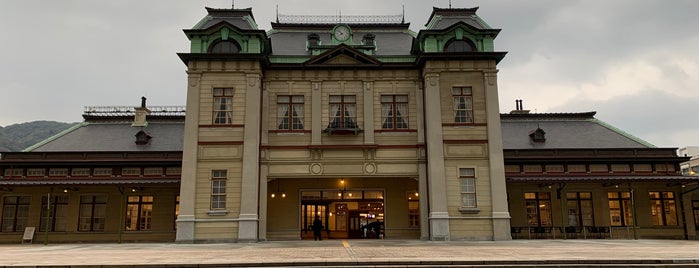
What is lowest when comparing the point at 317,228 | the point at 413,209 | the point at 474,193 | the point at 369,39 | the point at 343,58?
the point at 317,228

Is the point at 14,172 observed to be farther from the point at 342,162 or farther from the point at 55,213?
the point at 342,162

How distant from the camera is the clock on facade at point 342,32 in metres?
28.9

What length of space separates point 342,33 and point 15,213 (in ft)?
72.0

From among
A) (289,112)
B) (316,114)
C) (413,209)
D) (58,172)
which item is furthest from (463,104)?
(58,172)

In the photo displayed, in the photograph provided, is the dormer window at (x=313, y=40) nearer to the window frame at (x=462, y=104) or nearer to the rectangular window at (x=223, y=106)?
the rectangular window at (x=223, y=106)

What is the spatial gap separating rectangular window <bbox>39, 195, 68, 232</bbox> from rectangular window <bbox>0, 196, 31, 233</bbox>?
1013mm

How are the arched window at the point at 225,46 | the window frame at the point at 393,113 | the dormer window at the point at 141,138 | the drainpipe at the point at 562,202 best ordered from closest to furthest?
the arched window at the point at 225,46 < the window frame at the point at 393,113 < the drainpipe at the point at 562,202 < the dormer window at the point at 141,138

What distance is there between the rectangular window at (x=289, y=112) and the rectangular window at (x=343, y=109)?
1.69 metres

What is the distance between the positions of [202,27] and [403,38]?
11803mm

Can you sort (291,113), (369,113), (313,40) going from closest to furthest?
(369,113), (291,113), (313,40)

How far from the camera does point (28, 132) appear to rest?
166375mm

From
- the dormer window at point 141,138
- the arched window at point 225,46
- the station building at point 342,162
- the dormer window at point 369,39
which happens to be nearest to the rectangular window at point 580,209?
the station building at point 342,162

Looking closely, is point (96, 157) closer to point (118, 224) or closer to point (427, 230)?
point (118, 224)

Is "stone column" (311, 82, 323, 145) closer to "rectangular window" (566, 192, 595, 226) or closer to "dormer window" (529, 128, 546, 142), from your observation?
"dormer window" (529, 128, 546, 142)
